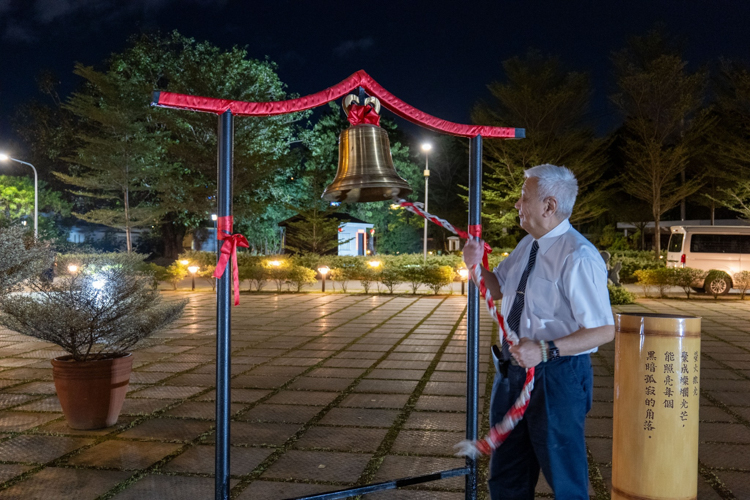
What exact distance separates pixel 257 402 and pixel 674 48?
27589 mm

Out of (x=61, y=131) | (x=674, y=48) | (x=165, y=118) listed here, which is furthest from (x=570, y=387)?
(x=61, y=131)

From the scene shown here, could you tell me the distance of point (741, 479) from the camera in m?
3.61

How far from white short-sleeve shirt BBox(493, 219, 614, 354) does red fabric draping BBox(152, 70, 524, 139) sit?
36.9 inches

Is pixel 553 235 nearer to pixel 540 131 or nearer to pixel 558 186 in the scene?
pixel 558 186

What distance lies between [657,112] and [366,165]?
1070 inches

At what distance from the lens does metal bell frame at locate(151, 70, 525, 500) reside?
102 inches

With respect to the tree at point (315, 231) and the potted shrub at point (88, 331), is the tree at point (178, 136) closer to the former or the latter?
the tree at point (315, 231)

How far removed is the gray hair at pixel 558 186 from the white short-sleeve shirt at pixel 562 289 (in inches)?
3.0

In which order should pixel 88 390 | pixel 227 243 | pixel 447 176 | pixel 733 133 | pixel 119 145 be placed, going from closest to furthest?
1. pixel 227 243
2. pixel 88 390
3. pixel 733 133
4. pixel 119 145
5. pixel 447 176

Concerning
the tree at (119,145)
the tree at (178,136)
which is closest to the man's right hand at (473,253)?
the tree at (178,136)

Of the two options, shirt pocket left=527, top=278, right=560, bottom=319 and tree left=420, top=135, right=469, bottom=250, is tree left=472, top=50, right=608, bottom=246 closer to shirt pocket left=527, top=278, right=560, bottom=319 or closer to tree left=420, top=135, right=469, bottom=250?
tree left=420, top=135, right=469, bottom=250

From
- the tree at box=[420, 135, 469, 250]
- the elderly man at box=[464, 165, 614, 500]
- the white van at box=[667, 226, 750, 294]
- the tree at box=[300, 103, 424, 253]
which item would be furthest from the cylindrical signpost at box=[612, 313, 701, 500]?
the tree at box=[420, 135, 469, 250]

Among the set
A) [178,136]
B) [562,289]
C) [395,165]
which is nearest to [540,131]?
[395,165]

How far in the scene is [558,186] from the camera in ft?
7.67
